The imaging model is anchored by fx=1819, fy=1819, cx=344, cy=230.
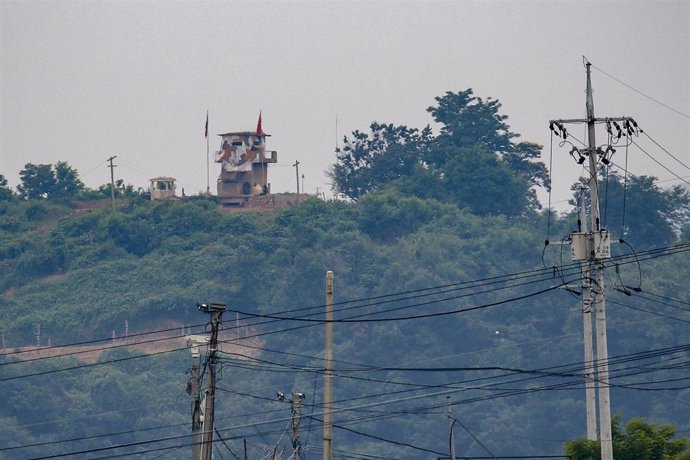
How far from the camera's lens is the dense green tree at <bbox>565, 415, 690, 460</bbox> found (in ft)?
160

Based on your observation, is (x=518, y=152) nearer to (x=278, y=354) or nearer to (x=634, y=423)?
(x=278, y=354)

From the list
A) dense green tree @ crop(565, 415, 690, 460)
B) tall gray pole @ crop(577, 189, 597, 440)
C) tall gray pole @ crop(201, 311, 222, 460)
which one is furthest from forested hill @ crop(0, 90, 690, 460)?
tall gray pole @ crop(201, 311, 222, 460)

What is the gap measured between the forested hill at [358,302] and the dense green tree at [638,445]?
64412mm

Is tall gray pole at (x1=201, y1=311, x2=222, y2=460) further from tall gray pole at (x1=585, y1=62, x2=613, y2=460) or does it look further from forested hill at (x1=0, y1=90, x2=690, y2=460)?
forested hill at (x1=0, y1=90, x2=690, y2=460)

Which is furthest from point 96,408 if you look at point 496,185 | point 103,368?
point 496,185

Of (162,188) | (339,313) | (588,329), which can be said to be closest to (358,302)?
(339,313)

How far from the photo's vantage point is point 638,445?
161 feet

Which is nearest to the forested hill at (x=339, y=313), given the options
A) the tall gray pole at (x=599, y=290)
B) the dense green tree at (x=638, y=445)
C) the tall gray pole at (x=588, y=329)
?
the tall gray pole at (x=588, y=329)

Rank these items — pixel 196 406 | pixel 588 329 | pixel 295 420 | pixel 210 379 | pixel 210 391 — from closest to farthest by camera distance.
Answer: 1. pixel 210 391
2. pixel 210 379
3. pixel 196 406
4. pixel 295 420
5. pixel 588 329

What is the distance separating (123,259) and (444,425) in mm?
39740

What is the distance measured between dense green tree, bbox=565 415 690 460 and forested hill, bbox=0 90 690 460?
211 feet

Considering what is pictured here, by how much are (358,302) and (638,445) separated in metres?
100

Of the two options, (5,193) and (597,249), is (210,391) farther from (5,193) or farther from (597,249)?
(5,193)

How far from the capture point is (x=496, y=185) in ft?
528
